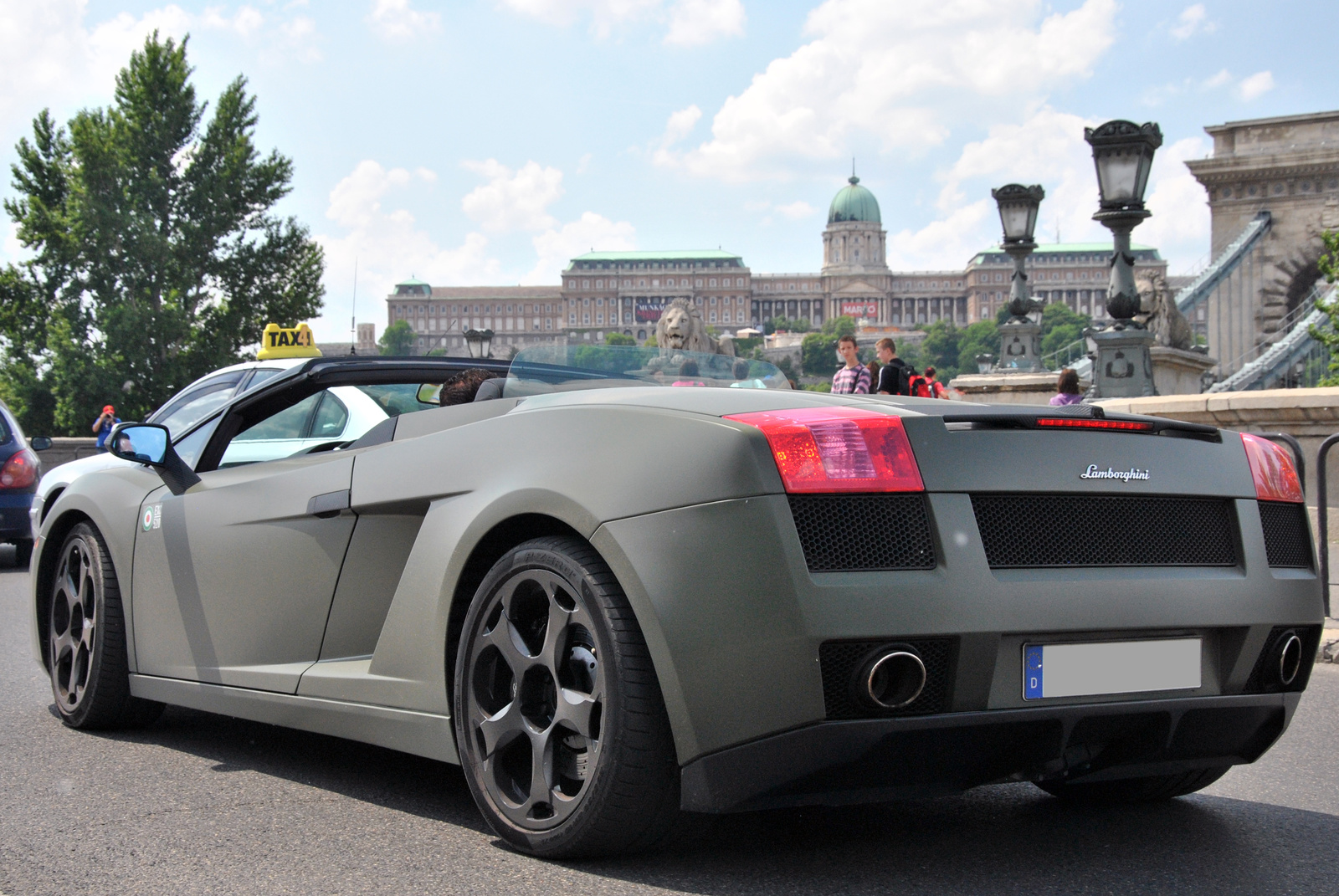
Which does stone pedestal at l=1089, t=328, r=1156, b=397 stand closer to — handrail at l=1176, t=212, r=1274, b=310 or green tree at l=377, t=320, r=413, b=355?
green tree at l=377, t=320, r=413, b=355

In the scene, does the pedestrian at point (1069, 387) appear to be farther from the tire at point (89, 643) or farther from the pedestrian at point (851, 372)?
the tire at point (89, 643)

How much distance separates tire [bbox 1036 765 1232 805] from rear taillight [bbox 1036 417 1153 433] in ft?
3.18

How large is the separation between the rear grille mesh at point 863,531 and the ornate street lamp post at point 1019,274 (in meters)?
16.9

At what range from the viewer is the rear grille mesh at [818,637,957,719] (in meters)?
2.46

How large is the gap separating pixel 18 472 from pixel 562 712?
1064cm

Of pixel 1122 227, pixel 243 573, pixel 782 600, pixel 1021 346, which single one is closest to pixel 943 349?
pixel 1021 346

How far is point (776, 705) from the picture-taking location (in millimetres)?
2477

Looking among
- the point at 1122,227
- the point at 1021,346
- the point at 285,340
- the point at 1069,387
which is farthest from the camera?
the point at 1021,346

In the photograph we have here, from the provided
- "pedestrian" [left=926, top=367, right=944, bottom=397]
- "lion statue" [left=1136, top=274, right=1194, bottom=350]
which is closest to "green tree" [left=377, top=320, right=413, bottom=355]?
"pedestrian" [left=926, top=367, right=944, bottom=397]

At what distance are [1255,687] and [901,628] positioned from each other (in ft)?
3.21

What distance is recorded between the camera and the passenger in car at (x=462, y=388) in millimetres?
3988

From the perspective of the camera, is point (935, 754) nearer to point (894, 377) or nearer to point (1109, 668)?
point (1109, 668)

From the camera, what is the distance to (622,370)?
374 cm

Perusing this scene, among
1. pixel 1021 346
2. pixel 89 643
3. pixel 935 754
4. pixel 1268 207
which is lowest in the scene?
pixel 89 643
